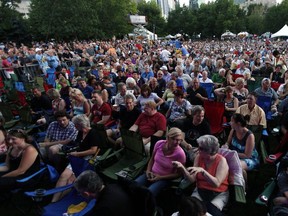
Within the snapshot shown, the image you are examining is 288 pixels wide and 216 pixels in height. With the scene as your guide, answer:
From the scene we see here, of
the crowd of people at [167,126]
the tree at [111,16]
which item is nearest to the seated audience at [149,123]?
the crowd of people at [167,126]

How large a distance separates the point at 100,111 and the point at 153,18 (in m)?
71.8

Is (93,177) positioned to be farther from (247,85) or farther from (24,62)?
(24,62)

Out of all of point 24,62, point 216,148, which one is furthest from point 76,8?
point 216,148

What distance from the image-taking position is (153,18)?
7362 cm

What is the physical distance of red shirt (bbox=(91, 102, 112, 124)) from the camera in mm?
5991

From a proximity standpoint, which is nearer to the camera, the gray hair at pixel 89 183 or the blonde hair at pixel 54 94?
the gray hair at pixel 89 183

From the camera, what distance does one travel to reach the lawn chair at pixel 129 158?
159 inches

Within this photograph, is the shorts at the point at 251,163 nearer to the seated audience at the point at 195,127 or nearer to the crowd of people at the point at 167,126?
the crowd of people at the point at 167,126

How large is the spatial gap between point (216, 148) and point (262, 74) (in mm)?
8003

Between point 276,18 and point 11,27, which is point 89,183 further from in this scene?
point 276,18

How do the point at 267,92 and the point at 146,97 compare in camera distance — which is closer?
the point at 267,92

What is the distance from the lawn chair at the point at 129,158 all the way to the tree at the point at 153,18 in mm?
70444

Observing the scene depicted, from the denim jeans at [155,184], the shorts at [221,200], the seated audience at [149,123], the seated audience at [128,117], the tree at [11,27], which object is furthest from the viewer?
the tree at [11,27]

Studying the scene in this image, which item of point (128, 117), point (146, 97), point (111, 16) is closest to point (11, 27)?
point (111, 16)
